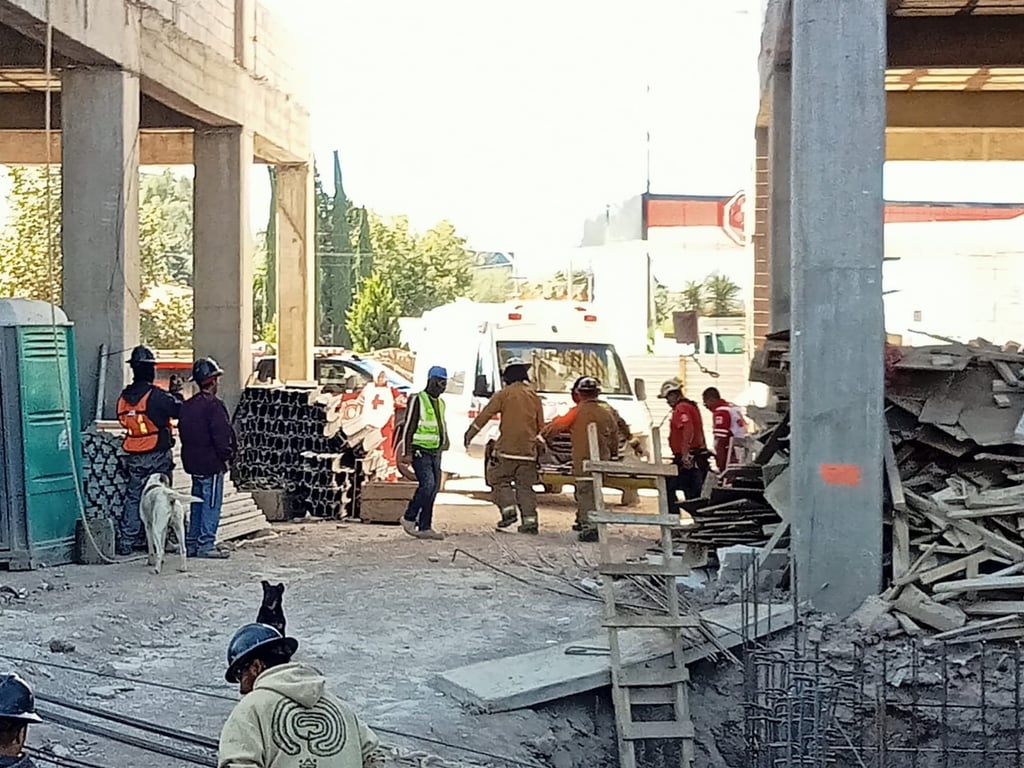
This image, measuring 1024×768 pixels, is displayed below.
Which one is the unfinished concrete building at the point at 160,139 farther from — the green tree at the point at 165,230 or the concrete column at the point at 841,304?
the green tree at the point at 165,230

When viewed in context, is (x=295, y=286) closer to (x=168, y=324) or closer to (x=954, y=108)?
(x=954, y=108)

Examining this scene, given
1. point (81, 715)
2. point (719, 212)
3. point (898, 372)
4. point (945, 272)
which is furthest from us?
point (719, 212)

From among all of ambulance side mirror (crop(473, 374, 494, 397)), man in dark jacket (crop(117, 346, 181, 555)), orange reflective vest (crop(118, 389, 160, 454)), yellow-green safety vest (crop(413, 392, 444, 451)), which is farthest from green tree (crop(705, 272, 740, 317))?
orange reflective vest (crop(118, 389, 160, 454))

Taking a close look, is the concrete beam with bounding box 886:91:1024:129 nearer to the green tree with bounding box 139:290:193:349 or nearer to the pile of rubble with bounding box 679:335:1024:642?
the pile of rubble with bounding box 679:335:1024:642

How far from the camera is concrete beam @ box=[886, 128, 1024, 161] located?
2270cm

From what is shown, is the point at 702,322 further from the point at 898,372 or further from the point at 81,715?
the point at 81,715

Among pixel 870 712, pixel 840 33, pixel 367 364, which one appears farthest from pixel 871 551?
pixel 367 364

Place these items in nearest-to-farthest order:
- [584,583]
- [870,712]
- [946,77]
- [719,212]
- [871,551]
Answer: [870,712] → [871,551] → [584,583] → [946,77] → [719,212]

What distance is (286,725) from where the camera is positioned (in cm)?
403

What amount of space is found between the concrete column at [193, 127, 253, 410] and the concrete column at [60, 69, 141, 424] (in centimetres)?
440

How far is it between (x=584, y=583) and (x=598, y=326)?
28.5 ft

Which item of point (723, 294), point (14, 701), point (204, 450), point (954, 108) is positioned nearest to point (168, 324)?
point (723, 294)

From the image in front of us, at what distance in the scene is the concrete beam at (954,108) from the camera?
20.1 m

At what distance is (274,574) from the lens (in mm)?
12703
